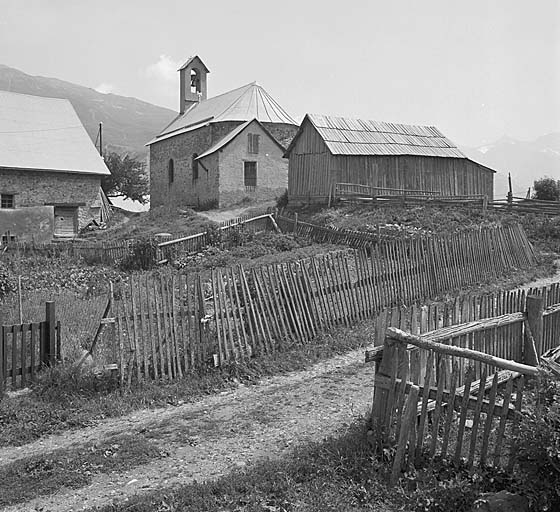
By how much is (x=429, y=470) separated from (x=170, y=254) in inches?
758

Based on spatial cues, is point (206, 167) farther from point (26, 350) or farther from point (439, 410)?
point (439, 410)

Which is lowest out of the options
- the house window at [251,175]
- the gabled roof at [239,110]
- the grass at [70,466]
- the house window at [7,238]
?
the grass at [70,466]

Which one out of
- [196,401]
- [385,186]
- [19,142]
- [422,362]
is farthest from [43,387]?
[19,142]

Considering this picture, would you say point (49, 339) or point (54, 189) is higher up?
point (54, 189)

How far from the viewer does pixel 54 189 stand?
36.1 m

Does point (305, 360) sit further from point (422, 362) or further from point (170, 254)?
point (170, 254)

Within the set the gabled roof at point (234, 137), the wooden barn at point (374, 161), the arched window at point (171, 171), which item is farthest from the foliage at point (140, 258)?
the arched window at point (171, 171)

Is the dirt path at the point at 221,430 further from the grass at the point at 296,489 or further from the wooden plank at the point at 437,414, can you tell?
the wooden plank at the point at 437,414

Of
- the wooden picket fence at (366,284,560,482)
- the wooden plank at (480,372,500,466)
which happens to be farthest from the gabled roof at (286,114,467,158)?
the wooden plank at (480,372,500,466)

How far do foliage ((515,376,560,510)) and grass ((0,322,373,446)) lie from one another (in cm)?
498

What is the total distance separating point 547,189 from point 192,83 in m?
32.9

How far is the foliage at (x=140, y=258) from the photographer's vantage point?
74.2ft

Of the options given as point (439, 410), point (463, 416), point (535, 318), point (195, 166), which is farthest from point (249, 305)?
point (195, 166)

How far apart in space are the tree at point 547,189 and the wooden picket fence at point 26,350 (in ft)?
103
